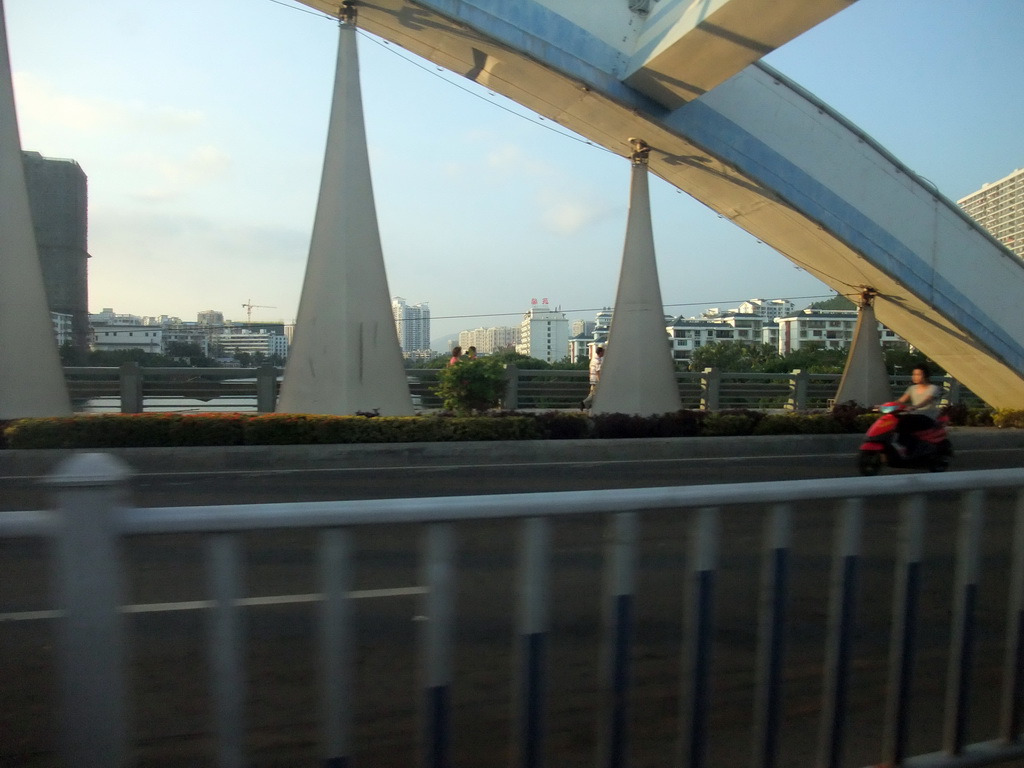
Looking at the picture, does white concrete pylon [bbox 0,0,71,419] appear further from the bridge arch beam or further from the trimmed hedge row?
the bridge arch beam

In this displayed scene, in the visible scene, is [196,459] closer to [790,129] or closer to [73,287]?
[73,287]

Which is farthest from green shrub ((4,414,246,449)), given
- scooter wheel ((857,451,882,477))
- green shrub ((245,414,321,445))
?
scooter wheel ((857,451,882,477))

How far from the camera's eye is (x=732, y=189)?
18562mm

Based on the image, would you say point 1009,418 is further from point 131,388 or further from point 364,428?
point 131,388

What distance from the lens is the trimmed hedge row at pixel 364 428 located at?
11992 millimetres

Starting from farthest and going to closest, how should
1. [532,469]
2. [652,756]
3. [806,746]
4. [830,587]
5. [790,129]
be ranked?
1. [790,129]
2. [532,469]
3. [806,746]
4. [830,587]
5. [652,756]

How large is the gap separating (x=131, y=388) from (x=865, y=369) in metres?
17.9

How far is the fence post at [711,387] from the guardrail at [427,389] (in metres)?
0.03

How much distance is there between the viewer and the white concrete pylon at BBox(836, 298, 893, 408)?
21016 mm

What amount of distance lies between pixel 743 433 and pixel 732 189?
20.9ft

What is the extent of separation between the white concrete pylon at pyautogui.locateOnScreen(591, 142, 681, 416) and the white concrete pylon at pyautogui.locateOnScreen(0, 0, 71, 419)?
34.1ft

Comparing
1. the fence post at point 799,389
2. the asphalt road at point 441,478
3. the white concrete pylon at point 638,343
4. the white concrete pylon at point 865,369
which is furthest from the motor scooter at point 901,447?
the fence post at point 799,389

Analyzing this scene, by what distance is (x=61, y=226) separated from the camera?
1538 cm

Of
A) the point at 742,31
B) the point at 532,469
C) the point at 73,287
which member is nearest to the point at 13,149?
the point at 73,287
